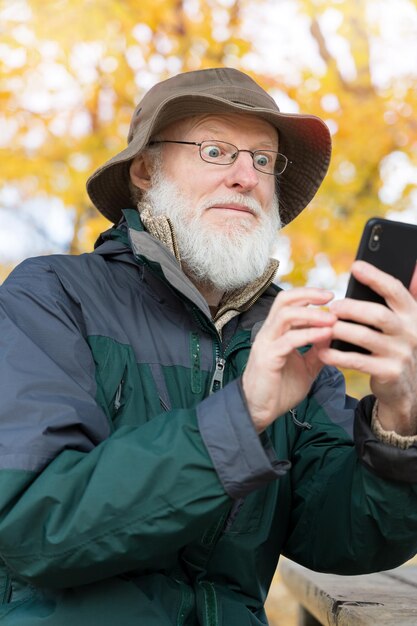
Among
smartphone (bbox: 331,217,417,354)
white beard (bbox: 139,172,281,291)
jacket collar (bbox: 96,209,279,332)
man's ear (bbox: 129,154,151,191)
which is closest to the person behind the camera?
smartphone (bbox: 331,217,417,354)

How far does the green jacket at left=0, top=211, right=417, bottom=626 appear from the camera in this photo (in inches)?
63.3

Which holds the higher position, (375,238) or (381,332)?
(375,238)

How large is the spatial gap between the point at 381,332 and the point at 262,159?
1.23 meters

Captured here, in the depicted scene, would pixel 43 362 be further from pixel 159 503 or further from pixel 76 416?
pixel 159 503

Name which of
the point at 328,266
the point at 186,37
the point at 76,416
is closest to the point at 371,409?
the point at 76,416

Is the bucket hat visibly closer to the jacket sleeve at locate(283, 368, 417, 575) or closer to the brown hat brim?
the brown hat brim

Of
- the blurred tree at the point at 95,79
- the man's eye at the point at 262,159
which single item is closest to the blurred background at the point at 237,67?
the blurred tree at the point at 95,79

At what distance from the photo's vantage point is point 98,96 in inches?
211

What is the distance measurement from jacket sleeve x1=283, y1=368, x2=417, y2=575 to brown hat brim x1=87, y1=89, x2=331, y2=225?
76cm

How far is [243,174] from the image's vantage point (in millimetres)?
2521

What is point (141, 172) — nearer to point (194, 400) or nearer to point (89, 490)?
point (194, 400)

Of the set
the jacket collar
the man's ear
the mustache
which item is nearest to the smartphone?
the jacket collar

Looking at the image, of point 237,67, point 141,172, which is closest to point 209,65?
point 237,67

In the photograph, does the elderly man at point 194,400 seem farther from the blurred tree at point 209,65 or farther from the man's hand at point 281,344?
the blurred tree at point 209,65
